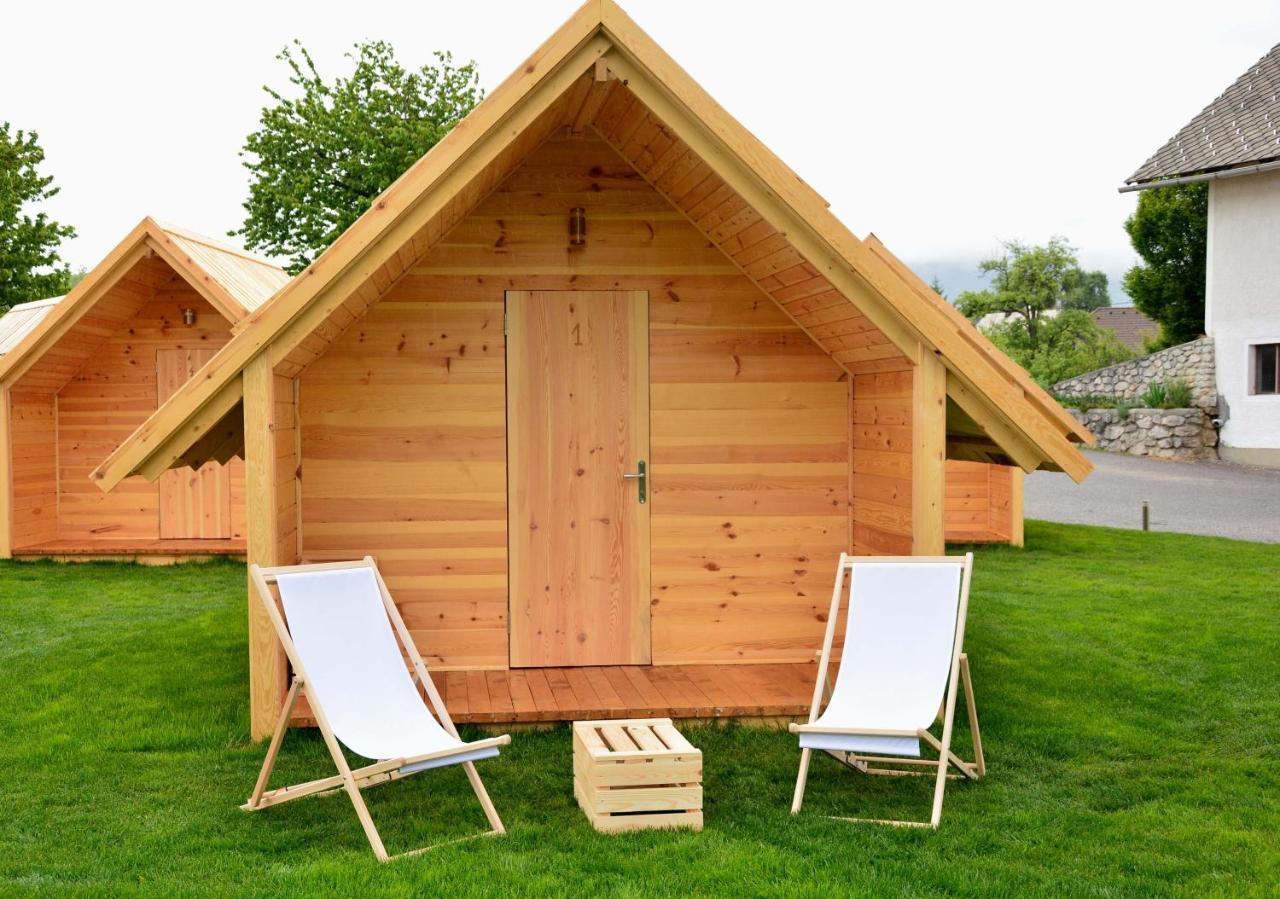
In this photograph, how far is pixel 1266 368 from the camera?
22.8 meters

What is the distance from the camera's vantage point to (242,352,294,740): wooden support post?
222 inches

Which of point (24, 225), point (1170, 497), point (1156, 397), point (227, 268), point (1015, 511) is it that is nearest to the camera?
point (227, 268)

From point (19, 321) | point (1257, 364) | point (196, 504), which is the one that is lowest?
point (196, 504)

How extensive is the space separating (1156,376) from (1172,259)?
6.43 m

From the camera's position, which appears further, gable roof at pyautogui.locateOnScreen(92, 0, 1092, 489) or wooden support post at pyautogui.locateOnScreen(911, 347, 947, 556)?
wooden support post at pyautogui.locateOnScreen(911, 347, 947, 556)

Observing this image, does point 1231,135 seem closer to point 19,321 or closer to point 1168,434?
point 1168,434

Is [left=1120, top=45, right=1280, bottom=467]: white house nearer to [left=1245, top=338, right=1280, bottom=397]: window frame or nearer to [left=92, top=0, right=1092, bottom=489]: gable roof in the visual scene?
[left=1245, top=338, right=1280, bottom=397]: window frame

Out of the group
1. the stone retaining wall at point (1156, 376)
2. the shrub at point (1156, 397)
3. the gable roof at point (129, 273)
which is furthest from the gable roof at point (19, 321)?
the stone retaining wall at point (1156, 376)

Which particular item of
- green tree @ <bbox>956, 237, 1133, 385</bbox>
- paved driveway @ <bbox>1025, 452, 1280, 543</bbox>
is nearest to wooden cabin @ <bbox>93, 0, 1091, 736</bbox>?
paved driveway @ <bbox>1025, 452, 1280, 543</bbox>

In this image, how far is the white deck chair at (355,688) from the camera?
4598 mm

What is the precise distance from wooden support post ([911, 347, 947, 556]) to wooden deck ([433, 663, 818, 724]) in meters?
1.05

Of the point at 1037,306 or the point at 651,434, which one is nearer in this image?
the point at 651,434

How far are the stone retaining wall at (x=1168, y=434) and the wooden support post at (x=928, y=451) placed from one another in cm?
1952

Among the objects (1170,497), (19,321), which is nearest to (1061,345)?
(1170,497)
